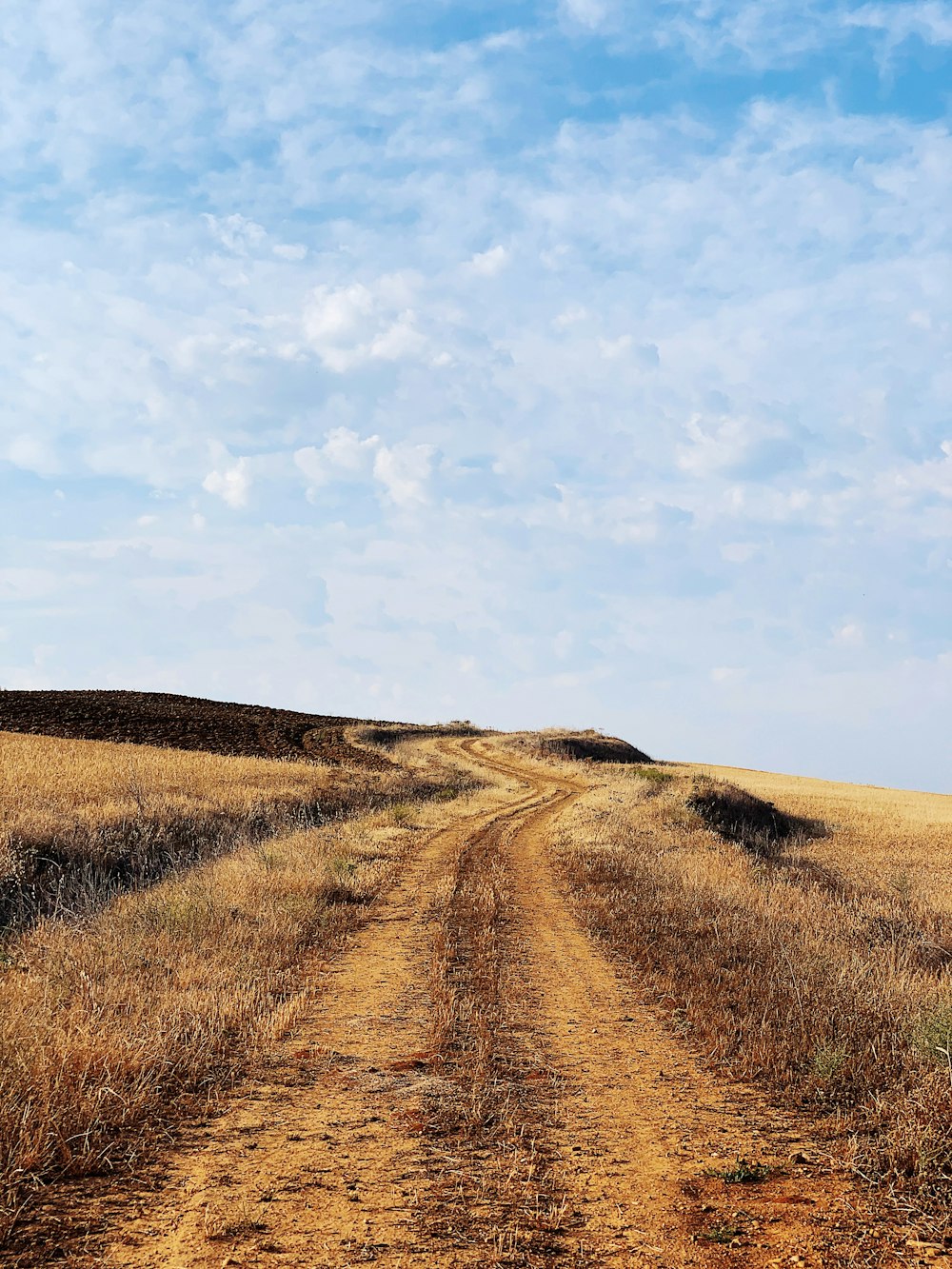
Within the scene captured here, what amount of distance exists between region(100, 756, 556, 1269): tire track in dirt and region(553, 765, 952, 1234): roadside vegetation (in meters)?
3.03

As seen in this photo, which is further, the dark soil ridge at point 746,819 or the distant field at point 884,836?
the dark soil ridge at point 746,819

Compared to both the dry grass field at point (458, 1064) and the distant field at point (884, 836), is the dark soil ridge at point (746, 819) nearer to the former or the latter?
the distant field at point (884, 836)

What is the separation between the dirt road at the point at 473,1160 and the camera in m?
4.86

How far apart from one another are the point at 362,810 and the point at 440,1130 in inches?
826

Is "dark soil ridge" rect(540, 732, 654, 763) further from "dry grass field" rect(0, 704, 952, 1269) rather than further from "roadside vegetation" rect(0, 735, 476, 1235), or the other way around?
"dry grass field" rect(0, 704, 952, 1269)

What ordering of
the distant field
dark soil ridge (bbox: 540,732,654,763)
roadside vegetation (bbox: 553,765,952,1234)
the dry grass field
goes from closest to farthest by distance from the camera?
the dry grass field, roadside vegetation (bbox: 553,765,952,1234), the distant field, dark soil ridge (bbox: 540,732,654,763)

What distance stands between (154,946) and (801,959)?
8189 millimetres

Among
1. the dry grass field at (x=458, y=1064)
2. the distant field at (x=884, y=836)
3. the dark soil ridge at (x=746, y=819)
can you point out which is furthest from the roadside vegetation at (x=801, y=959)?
the dark soil ridge at (x=746, y=819)

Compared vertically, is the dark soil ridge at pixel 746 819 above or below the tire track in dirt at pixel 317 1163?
above

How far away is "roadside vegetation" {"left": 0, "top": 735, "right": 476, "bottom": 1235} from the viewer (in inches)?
246

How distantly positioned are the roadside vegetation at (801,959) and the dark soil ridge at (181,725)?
19216mm

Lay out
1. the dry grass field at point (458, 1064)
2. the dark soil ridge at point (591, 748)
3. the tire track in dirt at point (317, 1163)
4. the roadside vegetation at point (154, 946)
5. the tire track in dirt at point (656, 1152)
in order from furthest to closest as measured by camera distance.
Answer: the dark soil ridge at point (591, 748)
the roadside vegetation at point (154, 946)
the dry grass field at point (458, 1064)
the tire track in dirt at point (656, 1152)
the tire track in dirt at point (317, 1163)

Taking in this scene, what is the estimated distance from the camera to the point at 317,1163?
19.0 feet

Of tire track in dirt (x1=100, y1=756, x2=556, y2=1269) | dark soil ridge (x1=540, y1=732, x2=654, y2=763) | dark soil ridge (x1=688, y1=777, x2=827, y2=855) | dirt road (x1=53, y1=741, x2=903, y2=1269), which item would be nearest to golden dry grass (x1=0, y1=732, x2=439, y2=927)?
tire track in dirt (x1=100, y1=756, x2=556, y2=1269)
